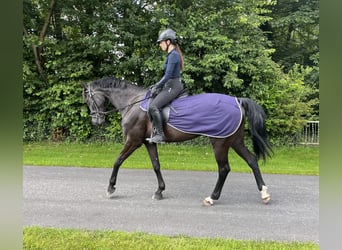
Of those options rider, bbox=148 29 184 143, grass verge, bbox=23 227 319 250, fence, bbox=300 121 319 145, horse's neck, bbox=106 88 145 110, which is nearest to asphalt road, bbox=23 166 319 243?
grass verge, bbox=23 227 319 250

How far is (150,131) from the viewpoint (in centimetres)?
574

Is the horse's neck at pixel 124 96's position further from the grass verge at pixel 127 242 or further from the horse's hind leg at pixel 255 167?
the grass verge at pixel 127 242

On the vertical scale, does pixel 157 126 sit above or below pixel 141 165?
above

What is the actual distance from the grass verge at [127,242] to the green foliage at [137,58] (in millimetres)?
8097

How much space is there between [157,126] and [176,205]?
1.25 metres

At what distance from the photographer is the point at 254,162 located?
5.49m

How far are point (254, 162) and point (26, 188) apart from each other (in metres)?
4.03

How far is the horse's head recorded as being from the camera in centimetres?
610

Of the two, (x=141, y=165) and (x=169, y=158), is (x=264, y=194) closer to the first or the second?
(x=141, y=165)

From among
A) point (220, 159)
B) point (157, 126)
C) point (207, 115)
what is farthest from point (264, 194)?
point (157, 126)

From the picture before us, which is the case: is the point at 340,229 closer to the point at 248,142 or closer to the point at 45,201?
the point at 45,201

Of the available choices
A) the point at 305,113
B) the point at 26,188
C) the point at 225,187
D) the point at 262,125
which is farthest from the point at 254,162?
the point at 305,113

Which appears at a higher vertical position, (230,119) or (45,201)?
(230,119)

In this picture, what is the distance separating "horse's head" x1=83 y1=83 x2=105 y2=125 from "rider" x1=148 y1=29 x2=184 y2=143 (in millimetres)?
1063
